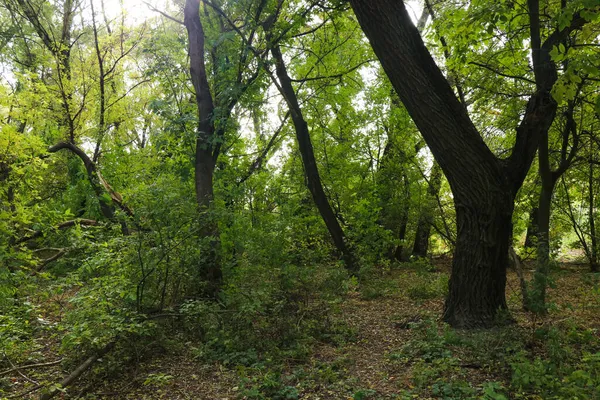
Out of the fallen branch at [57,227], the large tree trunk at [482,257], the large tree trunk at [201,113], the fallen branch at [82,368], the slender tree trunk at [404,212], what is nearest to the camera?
the fallen branch at [82,368]

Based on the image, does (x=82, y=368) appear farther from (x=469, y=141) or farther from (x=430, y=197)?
(x=430, y=197)

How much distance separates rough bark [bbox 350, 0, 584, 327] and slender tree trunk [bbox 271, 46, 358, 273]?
364cm

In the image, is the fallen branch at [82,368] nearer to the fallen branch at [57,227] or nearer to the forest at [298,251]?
the forest at [298,251]

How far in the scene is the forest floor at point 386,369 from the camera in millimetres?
3646

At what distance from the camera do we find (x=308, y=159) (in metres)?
8.66

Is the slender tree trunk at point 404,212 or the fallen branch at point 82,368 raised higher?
the slender tree trunk at point 404,212

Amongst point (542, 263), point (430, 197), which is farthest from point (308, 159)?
point (542, 263)

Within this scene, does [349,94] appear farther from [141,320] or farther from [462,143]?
[141,320]

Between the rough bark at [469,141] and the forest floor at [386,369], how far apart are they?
629 mm

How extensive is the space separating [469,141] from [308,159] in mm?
4269

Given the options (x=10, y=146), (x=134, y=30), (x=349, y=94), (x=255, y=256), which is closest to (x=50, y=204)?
(x=134, y=30)

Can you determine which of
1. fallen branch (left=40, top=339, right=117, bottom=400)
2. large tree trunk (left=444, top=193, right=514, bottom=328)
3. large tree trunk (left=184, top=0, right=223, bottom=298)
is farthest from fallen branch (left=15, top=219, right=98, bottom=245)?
large tree trunk (left=444, top=193, right=514, bottom=328)

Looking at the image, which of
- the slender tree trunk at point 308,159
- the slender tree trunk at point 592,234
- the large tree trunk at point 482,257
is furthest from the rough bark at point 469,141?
the slender tree trunk at point 592,234

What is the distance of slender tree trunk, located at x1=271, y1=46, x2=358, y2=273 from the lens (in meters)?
8.38
